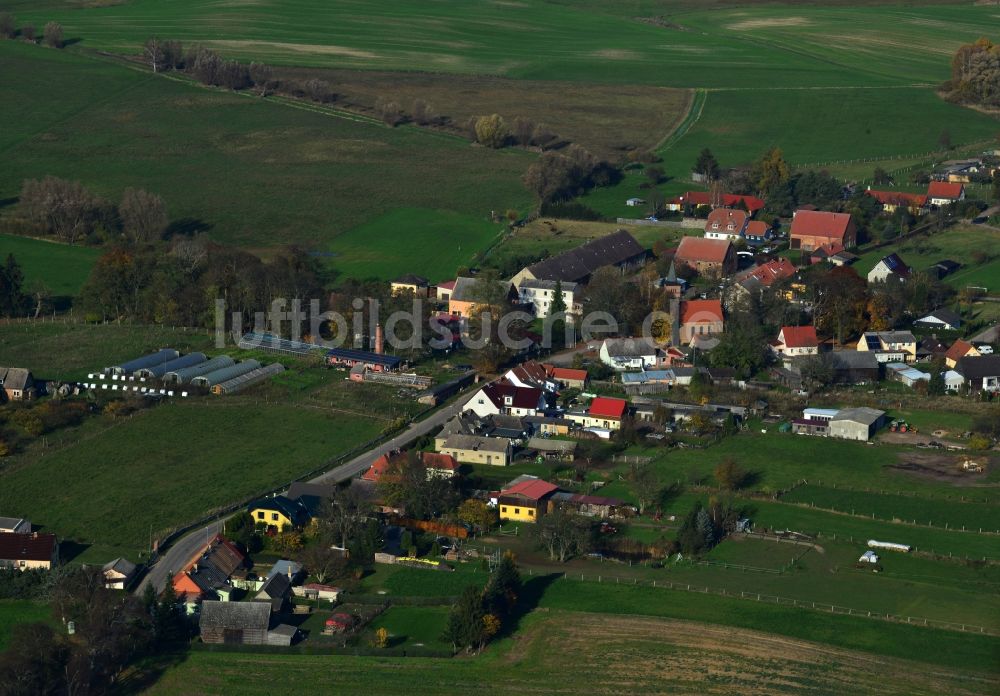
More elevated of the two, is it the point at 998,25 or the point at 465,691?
the point at 998,25

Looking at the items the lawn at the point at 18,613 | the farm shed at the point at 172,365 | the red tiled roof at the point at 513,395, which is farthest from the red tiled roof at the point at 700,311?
the lawn at the point at 18,613

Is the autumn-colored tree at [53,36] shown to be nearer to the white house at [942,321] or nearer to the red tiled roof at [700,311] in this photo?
the red tiled roof at [700,311]

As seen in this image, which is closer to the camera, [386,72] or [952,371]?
[952,371]

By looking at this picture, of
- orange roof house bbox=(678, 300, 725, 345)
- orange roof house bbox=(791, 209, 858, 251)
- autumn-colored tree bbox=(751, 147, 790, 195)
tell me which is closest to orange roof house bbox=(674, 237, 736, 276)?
orange roof house bbox=(791, 209, 858, 251)

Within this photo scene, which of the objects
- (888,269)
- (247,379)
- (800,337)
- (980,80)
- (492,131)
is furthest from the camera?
(980,80)

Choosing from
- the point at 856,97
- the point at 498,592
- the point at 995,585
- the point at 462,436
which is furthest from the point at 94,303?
the point at 856,97

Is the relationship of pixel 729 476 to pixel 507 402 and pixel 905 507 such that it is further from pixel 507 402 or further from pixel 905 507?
pixel 507 402

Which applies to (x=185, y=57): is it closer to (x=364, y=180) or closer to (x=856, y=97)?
(x=364, y=180)

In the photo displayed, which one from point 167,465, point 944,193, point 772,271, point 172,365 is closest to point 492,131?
point 944,193
